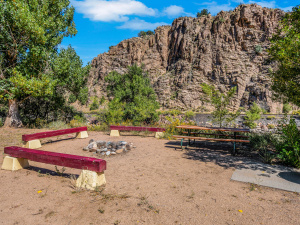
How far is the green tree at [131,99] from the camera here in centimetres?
1312

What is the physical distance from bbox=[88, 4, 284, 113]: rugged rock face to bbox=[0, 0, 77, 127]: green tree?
3821 cm

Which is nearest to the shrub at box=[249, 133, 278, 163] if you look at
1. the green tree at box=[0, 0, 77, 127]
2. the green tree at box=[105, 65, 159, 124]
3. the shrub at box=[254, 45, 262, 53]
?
the green tree at box=[105, 65, 159, 124]

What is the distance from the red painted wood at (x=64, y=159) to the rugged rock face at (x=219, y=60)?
43.5 meters

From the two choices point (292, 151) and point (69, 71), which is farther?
point (69, 71)

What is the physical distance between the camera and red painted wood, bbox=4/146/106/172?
3480mm

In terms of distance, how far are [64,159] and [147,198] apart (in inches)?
71.8

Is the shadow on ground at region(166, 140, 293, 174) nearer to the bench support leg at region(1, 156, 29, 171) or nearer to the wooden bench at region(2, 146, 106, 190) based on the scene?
the wooden bench at region(2, 146, 106, 190)

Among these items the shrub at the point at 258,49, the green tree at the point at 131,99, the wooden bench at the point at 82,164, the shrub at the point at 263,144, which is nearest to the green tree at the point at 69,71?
the green tree at the point at 131,99

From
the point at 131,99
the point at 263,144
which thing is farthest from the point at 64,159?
the point at 131,99

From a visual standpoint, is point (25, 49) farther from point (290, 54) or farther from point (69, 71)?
point (290, 54)

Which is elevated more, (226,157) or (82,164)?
(82,164)

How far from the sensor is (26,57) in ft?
36.6

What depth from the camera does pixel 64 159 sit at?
12.3 feet

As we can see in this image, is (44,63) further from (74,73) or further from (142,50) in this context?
(142,50)
